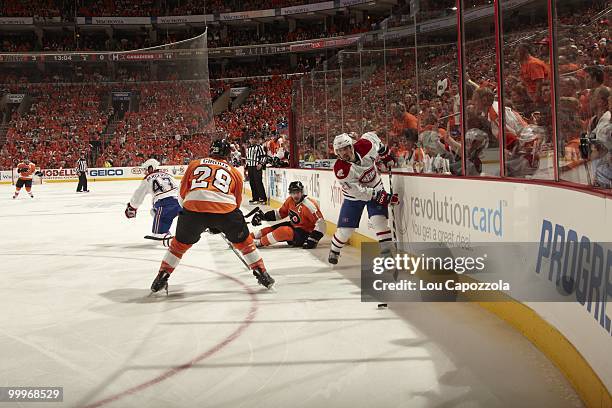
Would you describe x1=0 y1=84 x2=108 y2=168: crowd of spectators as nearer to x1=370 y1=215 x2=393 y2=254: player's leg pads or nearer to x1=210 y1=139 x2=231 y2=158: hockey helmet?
x1=210 y1=139 x2=231 y2=158: hockey helmet

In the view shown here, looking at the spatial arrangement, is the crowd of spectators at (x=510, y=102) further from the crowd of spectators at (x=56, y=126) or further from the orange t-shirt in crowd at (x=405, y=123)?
the crowd of spectators at (x=56, y=126)

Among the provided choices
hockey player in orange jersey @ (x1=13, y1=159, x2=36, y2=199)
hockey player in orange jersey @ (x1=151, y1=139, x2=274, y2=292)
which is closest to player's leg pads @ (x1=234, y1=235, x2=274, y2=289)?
hockey player in orange jersey @ (x1=151, y1=139, x2=274, y2=292)

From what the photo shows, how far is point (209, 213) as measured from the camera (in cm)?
477

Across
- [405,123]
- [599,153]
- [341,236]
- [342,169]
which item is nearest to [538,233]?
[599,153]

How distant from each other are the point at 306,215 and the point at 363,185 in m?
1.88

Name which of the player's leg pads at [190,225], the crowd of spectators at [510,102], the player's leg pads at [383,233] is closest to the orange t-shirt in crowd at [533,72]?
the crowd of spectators at [510,102]

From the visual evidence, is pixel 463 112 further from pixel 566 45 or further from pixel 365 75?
pixel 365 75

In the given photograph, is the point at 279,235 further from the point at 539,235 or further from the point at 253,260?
the point at 539,235

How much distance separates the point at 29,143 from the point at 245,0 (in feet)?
58.9

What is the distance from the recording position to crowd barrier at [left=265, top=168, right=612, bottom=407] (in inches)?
95.5

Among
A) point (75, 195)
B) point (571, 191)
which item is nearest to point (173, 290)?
point (571, 191)

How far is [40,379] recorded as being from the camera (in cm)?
297

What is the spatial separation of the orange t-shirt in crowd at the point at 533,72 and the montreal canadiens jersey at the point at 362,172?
191 centimetres

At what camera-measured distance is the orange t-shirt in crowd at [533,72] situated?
3475 millimetres
